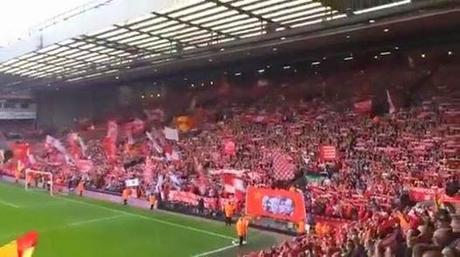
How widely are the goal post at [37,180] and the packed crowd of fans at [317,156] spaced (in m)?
1.05

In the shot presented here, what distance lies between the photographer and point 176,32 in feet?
84.8

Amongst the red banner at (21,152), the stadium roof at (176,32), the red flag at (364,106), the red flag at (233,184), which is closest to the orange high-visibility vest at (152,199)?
the red flag at (233,184)

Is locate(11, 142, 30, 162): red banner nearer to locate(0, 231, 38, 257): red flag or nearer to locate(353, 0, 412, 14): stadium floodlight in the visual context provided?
locate(353, 0, 412, 14): stadium floodlight

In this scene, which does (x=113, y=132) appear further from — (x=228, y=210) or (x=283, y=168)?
(x=228, y=210)

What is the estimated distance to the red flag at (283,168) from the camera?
25188 mm

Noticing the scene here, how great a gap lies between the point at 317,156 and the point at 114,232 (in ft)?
32.8

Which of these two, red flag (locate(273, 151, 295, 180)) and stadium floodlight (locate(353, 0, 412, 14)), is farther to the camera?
red flag (locate(273, 151, 295, 180))

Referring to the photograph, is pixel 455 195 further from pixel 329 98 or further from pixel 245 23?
pixel 329 98

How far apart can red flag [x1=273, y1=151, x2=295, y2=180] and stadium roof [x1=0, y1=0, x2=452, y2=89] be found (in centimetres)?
602

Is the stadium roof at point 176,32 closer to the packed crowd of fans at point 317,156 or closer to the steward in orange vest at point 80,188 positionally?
the packed crowd of fans at point 317,156

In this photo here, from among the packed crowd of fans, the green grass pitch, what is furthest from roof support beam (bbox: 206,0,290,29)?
the green grass pitch

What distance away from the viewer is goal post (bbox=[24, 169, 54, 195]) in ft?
122

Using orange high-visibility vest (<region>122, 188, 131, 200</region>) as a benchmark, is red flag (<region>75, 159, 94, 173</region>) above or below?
above

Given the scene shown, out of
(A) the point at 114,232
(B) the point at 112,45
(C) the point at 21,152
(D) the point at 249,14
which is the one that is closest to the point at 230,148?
(B) the point at 112,45
